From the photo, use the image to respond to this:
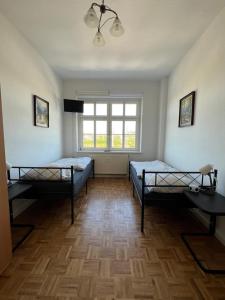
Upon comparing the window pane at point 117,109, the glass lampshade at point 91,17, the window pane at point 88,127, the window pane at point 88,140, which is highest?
the glass lampshade at point 91,17

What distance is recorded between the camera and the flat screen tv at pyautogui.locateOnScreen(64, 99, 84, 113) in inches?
174

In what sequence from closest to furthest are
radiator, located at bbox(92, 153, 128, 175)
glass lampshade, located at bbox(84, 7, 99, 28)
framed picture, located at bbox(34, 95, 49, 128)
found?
glass lampshade, located at bbox(84, 7, 99, 28) → framed picture, located at bbox(34, 95, 49, 128) → radiator, located at bbox(92, 153, 128, 175)

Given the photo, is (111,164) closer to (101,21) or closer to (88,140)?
(88,140)

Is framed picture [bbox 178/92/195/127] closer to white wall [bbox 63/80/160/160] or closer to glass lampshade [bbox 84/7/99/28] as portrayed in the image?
white wall [bbox 63/80/160/160]

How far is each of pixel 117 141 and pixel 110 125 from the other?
1.65 feet

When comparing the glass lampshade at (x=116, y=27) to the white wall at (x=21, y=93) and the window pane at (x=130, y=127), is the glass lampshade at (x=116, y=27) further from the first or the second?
the window pane at (x=130, y=127)

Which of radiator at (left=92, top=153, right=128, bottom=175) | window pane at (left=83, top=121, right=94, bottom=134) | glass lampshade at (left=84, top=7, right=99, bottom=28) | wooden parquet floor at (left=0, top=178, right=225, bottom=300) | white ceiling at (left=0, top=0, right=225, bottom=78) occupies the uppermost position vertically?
white ceiling at (left=0, top=0, right=225, bottom=78)

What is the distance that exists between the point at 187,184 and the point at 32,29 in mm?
3083

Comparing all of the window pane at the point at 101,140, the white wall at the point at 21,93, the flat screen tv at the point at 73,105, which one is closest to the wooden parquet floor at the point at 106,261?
the white wall at the point at 21,93

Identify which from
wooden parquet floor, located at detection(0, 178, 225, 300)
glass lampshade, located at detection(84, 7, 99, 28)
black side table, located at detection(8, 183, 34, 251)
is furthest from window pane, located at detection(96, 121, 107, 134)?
glass lampshade, located at detection(84, 7, 99, 28)

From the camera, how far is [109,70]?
3795mm

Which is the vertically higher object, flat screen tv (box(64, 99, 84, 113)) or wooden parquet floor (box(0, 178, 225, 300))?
flat screen tv (box(64, 99, 84, 113))

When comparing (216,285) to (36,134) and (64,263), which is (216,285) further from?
(36,134)

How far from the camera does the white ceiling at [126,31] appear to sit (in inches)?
75.0
